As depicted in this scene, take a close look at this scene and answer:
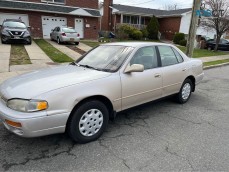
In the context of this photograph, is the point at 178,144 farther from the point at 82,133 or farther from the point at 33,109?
the point at 33,109

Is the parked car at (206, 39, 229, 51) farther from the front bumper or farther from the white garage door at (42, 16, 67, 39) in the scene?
the front bumper

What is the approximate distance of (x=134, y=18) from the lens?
31.2 meters

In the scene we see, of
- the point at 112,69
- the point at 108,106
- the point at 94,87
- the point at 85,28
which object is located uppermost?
the point at 85,28

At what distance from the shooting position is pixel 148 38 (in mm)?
28016

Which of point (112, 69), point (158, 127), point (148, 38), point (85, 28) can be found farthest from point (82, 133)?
point (148, 38)

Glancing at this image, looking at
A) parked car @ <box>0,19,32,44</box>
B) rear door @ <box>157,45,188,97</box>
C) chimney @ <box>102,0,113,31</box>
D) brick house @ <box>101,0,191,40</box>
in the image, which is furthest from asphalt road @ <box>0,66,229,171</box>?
chimney @ <box>102,0,113,31</box>

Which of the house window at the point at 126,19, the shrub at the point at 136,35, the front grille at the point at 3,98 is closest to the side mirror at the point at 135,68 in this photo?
the front grille at the point at 3,98

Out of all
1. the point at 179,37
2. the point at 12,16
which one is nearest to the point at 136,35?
the point at 179,37

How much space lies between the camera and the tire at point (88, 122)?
116 inches

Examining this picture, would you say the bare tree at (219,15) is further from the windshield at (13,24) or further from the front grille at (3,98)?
the front grille at (3,98)

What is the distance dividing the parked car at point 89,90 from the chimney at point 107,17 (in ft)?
88.5

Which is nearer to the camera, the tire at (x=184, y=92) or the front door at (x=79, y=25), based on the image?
the tire at (x=184, y=92)

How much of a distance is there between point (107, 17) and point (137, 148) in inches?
1150

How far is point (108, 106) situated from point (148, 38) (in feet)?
85.4
